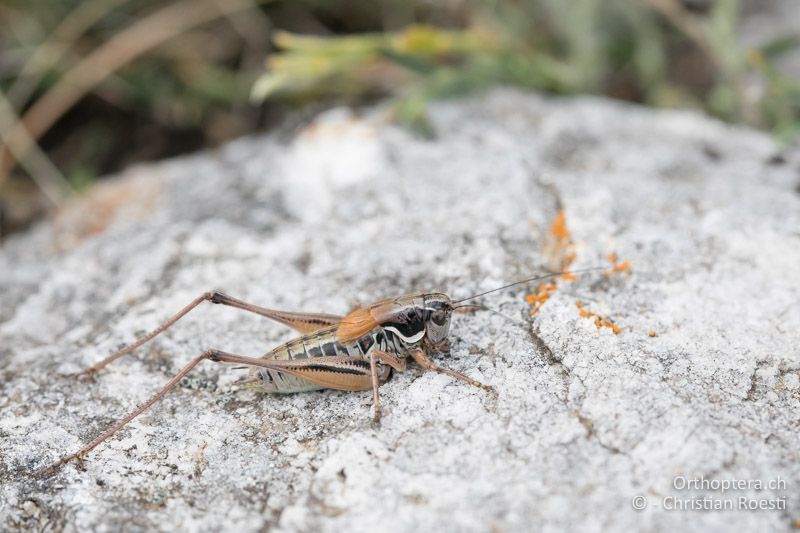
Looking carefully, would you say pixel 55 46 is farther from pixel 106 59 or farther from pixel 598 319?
pixel 598 319

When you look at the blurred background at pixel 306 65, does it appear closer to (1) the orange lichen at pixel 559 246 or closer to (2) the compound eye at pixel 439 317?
(1) the orange lichen at pixel 559 246

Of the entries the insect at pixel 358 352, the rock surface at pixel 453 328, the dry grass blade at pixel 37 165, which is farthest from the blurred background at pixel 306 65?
the insect at pixel 358 352

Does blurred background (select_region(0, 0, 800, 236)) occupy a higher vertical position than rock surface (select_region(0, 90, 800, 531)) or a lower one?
higher

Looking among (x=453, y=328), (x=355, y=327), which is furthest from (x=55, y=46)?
(x=453, y=328)

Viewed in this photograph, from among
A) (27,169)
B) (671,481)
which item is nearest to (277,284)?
(671,481)

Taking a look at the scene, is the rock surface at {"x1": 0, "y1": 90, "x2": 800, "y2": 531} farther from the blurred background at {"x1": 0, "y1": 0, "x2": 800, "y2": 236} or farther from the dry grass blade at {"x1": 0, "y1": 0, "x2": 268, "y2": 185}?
the dry grass blade at {"x1": 0, "y1": 0, "x2": 268, "y2": 185}

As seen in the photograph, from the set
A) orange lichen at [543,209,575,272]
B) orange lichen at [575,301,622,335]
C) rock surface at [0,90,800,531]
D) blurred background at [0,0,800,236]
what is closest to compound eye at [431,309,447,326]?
rock surface at [0,90,800,531]

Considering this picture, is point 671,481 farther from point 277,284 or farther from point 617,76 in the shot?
point 617,76
